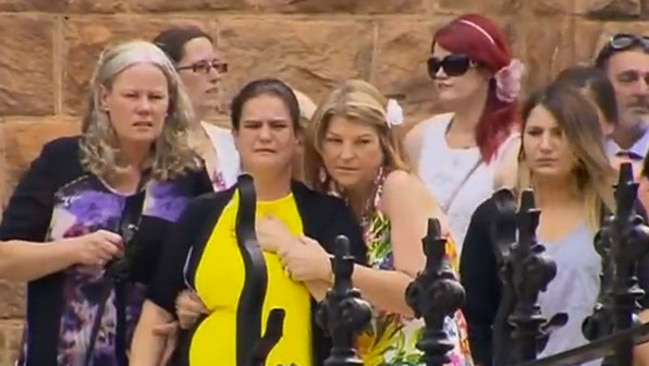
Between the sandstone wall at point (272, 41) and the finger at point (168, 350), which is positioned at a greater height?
the sandstone wall at point (272, 41)

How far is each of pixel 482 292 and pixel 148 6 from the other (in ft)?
10.2

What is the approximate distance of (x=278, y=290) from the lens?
538cm

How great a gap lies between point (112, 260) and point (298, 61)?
2.55 metres

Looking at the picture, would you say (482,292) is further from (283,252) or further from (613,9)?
(613,9)

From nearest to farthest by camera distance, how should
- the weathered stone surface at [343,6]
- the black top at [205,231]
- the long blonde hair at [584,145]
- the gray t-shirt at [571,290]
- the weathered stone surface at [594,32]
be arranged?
the gray t-shirt at [571,290] → the long blonde hair at [584,145] → the black top at [205,231] → the weathered stone surface at [594,32] → the weathered stone surface at [343,6]

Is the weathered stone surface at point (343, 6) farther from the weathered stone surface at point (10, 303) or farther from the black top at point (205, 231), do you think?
the black top at point (205, 231)

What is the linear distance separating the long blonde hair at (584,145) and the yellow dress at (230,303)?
0.65 m

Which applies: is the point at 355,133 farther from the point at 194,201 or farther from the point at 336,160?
the point at 194,201

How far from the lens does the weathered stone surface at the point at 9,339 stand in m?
7.89

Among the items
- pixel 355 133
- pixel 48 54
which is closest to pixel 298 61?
pixel 48 54

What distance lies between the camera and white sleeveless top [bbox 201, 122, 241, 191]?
6.21 m

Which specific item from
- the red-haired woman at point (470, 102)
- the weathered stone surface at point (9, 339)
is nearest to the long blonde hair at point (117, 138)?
the red-haired woman at point (470, 102)

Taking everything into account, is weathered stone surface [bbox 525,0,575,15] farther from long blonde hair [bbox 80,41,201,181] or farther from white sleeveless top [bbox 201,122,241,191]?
long blonde hair [bbox 80,41,201,181]

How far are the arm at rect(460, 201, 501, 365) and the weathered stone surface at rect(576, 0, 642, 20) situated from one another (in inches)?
109
